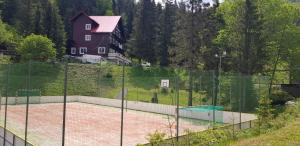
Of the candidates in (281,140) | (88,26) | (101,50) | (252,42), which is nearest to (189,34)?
(252,42)

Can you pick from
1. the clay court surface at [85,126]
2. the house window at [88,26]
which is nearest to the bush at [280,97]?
the clay court surface at [85,126]

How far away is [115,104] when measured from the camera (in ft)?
85.9

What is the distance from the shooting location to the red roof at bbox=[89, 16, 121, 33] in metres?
53.5

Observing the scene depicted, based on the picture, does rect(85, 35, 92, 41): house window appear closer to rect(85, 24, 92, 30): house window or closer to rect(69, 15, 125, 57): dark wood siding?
rect(69, 15, 125, 57): dark wood siding

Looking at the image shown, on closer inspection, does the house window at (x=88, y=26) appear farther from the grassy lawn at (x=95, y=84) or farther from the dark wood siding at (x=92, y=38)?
the grassy lawn at (x=95, y=84)

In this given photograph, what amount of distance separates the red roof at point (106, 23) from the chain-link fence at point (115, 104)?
75.2 feet

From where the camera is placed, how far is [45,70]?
88.6 feet

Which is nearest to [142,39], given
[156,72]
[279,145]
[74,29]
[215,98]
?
[156,72]

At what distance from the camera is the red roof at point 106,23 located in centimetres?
5346

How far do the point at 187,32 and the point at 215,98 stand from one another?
11.8 meters

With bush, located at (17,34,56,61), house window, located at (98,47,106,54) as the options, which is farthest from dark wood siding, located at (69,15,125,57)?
bush, located at (17,34,56,61)

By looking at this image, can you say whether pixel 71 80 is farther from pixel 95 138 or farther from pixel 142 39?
pixel 142 39

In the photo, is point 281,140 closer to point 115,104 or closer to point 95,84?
point 115,104

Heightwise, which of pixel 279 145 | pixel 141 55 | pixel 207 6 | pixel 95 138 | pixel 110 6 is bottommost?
pixel 95 138
